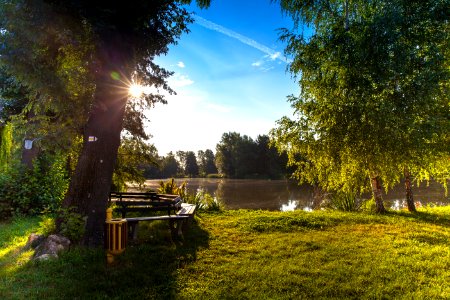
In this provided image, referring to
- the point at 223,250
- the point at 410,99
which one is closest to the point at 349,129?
the point at 410,99

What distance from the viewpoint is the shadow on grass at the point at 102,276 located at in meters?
4.45

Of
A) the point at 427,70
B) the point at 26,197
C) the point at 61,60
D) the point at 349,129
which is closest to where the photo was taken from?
the point at 427,70

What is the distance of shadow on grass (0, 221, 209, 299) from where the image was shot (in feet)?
14.6

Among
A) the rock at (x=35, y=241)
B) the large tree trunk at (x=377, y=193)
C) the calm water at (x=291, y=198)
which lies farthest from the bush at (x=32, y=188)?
the large tree trunk at (x=377, y=193)

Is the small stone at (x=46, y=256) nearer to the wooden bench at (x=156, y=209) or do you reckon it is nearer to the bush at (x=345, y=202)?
the wooden bench at (x=156, y=209)

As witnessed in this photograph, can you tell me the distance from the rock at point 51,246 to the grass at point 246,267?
0.21 m

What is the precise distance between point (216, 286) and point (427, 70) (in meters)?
5.67

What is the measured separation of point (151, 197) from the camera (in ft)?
32.9

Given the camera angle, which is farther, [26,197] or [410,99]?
[26,197]

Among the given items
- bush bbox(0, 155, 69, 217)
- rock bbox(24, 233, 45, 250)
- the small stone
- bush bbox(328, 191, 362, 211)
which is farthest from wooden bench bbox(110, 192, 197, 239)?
bush bbox(328, 191, 362, 211)

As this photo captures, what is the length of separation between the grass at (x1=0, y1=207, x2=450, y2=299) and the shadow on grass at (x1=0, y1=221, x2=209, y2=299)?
0.02 m

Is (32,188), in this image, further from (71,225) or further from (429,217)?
(429,217)

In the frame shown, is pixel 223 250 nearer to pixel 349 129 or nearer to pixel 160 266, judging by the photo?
pixel 160 266

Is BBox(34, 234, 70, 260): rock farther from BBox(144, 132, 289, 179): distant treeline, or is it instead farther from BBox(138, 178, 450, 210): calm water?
BBox(144, 132, 289, 179): distant treeline
